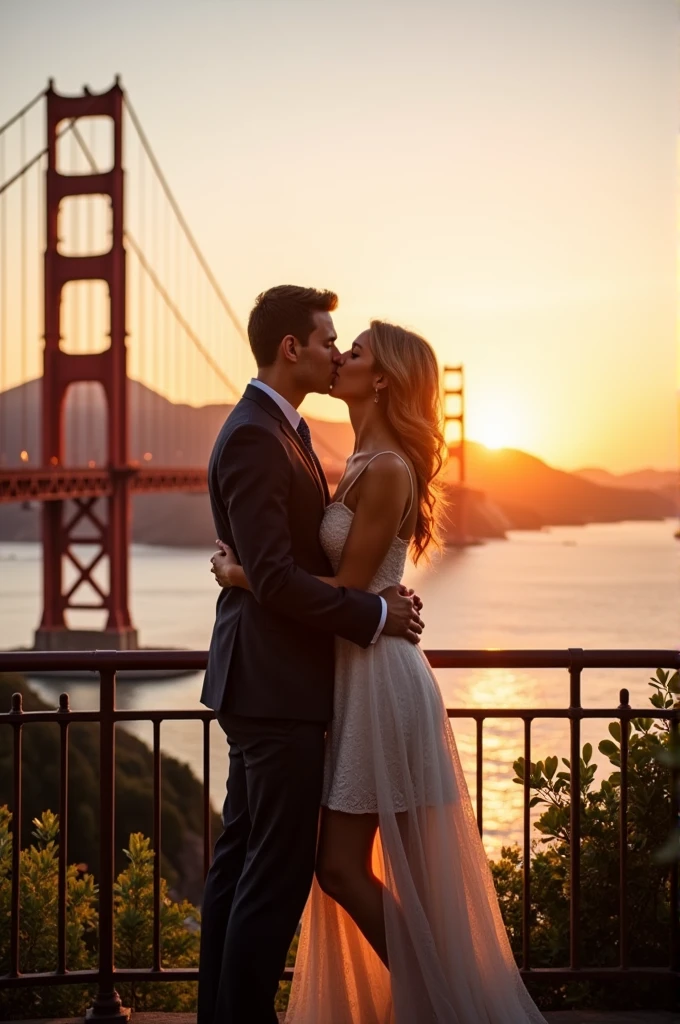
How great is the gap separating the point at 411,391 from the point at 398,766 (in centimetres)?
65

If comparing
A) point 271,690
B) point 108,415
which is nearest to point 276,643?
point 271,690

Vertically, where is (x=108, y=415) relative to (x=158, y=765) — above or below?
above

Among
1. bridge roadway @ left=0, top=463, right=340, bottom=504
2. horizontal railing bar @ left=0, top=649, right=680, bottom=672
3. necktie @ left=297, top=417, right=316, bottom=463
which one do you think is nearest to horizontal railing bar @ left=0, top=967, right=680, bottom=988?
horizontal railing bar @ left=0, top=649, right=680, bottom=672

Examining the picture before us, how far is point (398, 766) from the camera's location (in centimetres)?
205

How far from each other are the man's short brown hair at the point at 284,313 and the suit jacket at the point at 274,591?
94 mm

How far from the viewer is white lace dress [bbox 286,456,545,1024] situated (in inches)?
79.4

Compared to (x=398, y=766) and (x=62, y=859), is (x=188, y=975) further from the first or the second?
(x=398, y=766)

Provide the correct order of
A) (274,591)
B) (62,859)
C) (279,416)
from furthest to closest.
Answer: (62,859) → (279,416) → (274,591)

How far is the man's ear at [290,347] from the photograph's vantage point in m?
2.00

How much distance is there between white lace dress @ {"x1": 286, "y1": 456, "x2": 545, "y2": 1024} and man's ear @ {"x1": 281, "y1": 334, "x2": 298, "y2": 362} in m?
0.27

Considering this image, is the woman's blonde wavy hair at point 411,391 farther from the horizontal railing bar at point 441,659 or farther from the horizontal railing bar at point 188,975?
the horizontal railing bar at point 188,975

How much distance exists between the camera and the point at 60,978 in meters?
2.41

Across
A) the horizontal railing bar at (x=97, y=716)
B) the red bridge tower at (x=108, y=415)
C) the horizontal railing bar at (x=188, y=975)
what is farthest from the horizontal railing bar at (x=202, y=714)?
the red bridge tower at (x=108, y=415)

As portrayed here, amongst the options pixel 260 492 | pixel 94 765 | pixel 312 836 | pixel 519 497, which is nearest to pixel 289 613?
pixel 260 492
